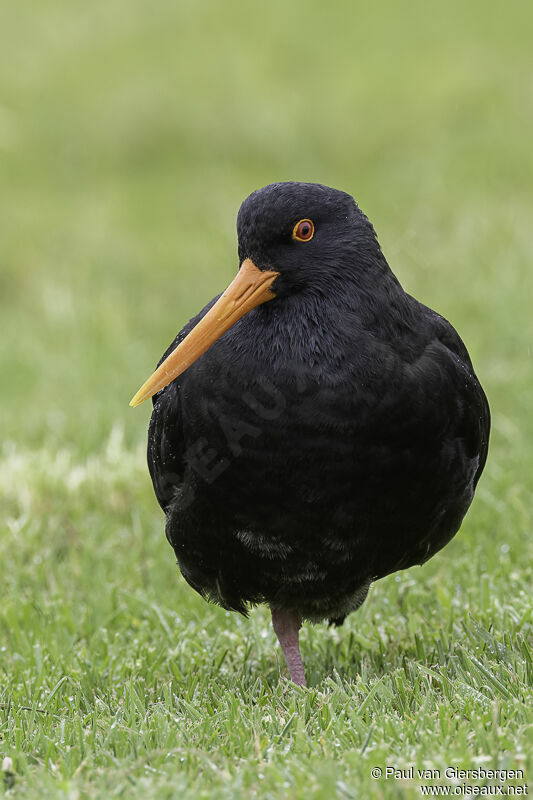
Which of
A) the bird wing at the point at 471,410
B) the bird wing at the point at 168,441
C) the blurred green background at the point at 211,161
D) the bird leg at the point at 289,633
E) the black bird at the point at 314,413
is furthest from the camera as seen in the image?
the blurred green background at the point at 211,161

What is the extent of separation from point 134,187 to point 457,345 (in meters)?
9.06

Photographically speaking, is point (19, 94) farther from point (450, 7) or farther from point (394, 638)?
point (394, 638)

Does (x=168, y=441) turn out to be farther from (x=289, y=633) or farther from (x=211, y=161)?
(x=211, y=161)

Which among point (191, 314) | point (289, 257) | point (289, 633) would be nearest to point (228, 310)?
point (289, 257)

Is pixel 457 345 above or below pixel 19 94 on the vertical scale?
below

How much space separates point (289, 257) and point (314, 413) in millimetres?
573

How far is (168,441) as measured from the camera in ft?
13.4

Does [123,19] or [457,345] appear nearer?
[457,345]

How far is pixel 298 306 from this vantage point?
378 centimetres

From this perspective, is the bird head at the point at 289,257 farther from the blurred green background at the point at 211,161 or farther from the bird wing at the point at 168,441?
the blurred green background at the point at 211,161

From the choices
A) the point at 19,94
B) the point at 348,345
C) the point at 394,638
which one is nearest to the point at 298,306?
the point at 348,345

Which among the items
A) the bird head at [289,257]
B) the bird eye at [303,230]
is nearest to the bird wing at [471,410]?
the bird head at [289,257]

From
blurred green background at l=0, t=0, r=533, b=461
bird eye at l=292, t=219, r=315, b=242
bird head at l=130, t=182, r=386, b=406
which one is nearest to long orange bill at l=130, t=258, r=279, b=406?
bird head at l=130, t=182, r=386, b=406

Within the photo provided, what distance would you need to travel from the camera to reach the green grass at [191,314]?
329 centimetres
